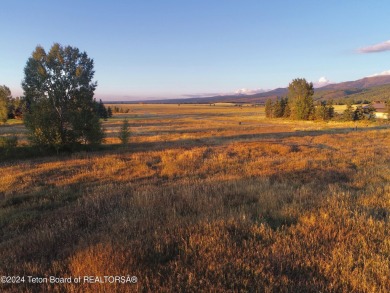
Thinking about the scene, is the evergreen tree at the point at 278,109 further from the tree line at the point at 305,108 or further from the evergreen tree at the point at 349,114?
the evergreen tree at the point at 349,114

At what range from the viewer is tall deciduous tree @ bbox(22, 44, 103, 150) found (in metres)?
21.0

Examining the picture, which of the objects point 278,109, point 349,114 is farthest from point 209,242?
point 278,109

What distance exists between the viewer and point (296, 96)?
87375 millimetres

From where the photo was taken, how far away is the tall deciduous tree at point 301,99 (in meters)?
82.2

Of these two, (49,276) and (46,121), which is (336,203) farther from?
(46,121)

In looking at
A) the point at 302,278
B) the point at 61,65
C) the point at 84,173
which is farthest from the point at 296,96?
the point at 302,278

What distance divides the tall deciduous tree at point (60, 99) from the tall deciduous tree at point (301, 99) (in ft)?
248

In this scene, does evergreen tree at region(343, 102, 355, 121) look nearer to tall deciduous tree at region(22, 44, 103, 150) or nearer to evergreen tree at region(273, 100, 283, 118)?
evergreen tree at region(273, 100, 283, 118)

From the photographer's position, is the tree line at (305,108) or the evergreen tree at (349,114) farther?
the tree line at (305,108)

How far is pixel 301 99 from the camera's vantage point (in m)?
83.7

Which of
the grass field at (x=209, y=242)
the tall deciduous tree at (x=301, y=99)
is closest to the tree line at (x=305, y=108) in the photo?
the tall deciduous tree at (x=301, y=99)

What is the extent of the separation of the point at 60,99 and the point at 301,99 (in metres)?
79.4

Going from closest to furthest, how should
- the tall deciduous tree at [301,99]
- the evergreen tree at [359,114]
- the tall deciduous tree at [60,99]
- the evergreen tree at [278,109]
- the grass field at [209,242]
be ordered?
the grass field at [209,242]
the tall deciduous tree at [60,99]
the evergreen tree at [359,114]
the tall deciduous tree at [301,99]
the evergreen tree at [278,109]

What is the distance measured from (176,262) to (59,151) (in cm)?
2226
